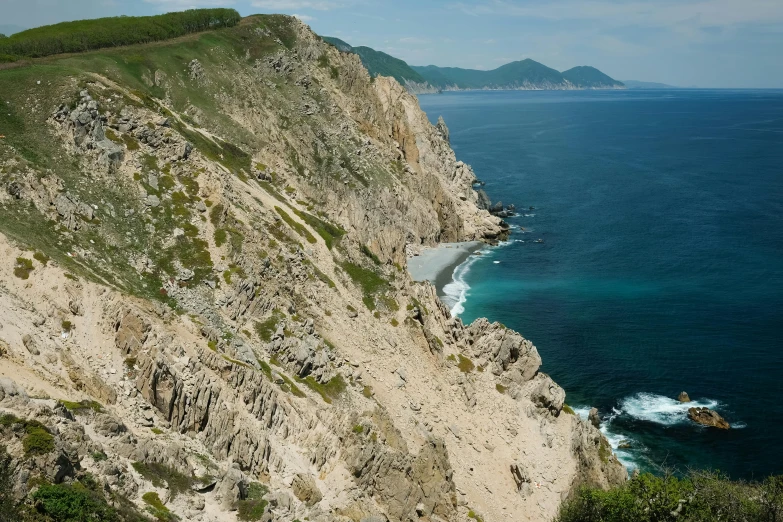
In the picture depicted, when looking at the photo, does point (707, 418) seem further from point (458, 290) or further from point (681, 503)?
point (458, 290)

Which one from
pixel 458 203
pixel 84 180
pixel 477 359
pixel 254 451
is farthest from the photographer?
pixel 458 203

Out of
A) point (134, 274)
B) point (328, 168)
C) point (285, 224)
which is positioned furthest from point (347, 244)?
point (328, 168)

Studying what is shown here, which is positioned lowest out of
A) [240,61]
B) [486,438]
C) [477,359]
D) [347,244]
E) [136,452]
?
[486,438]

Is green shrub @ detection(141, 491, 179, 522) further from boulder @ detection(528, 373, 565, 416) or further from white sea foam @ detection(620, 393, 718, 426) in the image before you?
white sea foam @ detection(620, 393, 718, 426)

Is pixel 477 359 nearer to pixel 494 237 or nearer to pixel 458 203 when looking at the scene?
pixel 494 237

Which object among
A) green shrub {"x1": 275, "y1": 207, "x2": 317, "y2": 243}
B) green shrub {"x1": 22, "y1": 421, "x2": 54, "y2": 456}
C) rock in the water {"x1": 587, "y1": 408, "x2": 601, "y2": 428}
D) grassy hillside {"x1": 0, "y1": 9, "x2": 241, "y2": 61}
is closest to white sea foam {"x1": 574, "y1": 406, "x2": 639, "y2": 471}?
rock in the water {"x1": 587, "y1": 408, "x2": 601, "y2": 428}

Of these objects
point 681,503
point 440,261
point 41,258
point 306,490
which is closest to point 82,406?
point 306,490
